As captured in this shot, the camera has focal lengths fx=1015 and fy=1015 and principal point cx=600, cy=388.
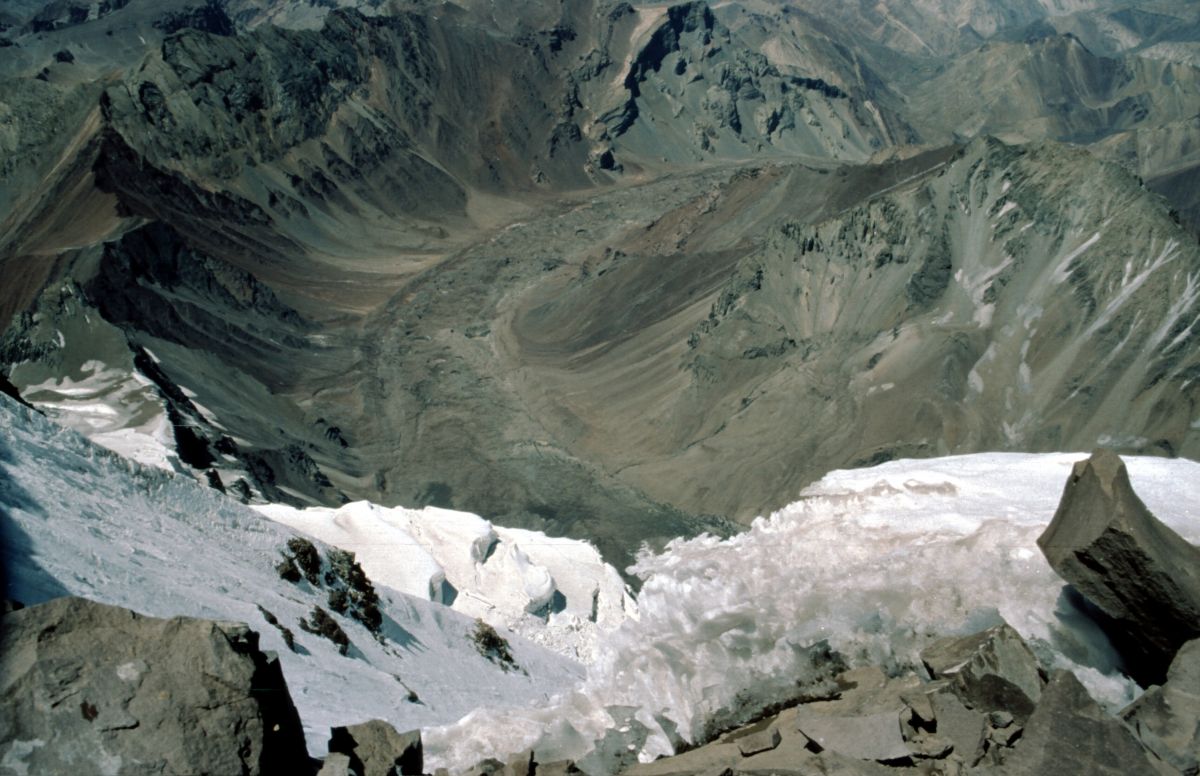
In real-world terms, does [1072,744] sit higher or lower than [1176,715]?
higher

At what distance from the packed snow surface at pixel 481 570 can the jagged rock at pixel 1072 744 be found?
11711 mm

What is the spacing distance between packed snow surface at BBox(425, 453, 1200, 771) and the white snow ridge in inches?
1.1

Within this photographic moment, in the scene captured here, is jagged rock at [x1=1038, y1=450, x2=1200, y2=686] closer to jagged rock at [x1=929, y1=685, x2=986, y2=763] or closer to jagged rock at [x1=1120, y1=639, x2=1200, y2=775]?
jagged rock at [x1=1120, y1=639, x2=1200, y2=775]

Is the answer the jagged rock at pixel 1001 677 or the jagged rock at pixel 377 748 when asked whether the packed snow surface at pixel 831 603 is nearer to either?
the jagged rock at pixel 1001 677

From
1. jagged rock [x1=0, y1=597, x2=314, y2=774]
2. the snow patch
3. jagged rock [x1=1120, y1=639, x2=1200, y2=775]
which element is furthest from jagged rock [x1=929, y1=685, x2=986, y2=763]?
the snow patch

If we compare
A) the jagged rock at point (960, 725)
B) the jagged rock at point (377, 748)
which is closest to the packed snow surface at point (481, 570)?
the jagged rock at point (377, 748)

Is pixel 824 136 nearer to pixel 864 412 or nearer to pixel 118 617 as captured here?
pixel 864 412

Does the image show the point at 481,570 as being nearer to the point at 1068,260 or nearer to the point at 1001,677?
the point at 1001,677

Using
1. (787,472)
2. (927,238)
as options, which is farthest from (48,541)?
(927,238)

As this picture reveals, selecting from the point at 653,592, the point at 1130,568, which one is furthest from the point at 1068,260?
the point at 1130,568

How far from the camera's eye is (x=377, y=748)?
326 inches

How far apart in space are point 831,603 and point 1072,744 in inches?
184

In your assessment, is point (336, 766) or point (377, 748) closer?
point (336, 766)

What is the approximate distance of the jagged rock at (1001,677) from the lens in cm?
886
